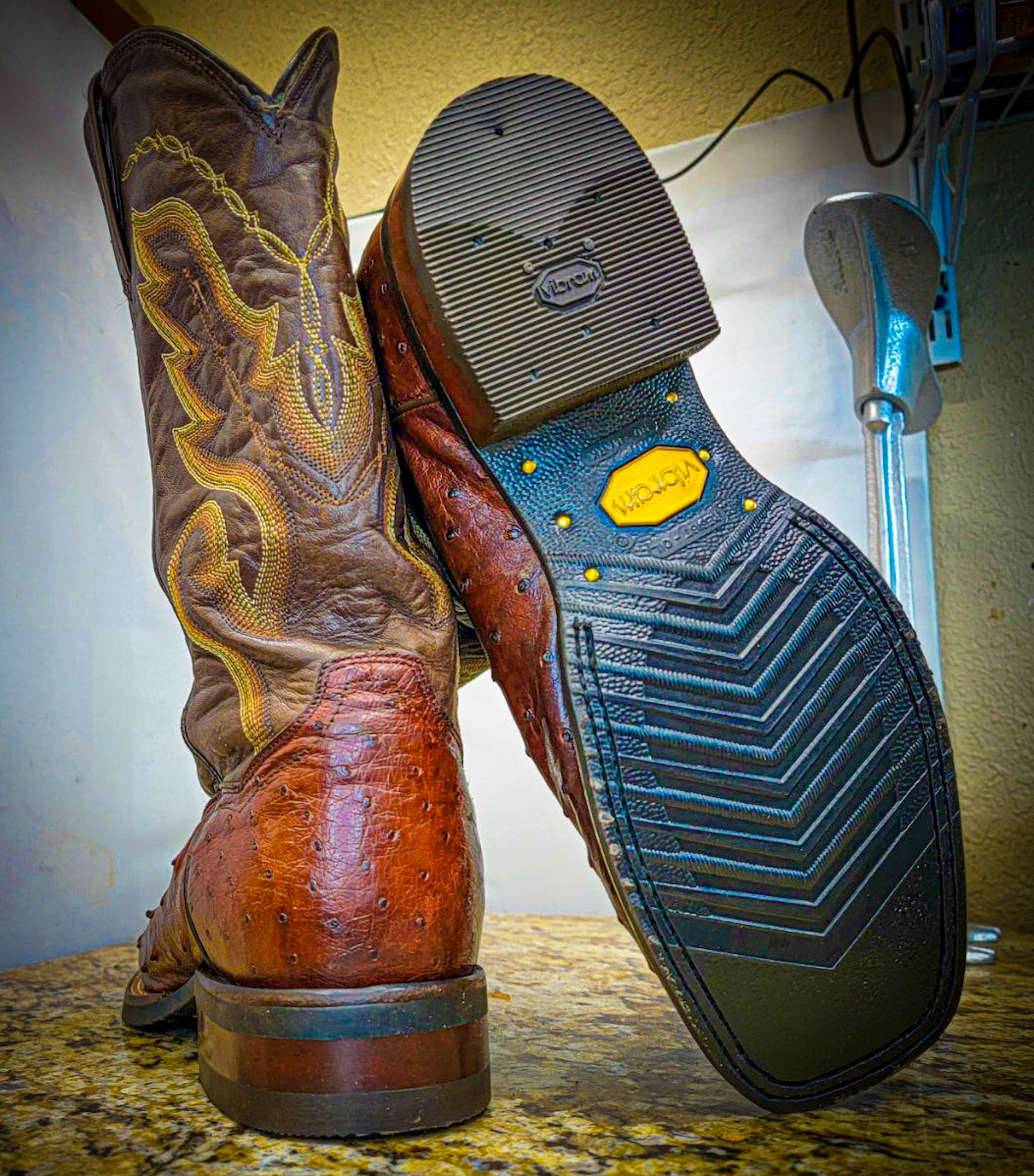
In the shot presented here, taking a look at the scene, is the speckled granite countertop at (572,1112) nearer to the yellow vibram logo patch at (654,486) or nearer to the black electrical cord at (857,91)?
the yellow vibram logo patch at (654,486)

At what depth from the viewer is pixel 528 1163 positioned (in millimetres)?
440

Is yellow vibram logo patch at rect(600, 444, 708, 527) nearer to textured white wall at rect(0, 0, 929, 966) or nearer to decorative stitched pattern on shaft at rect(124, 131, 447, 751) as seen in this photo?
decorative stitched pattern on shaft at rect(124, 131, 447, 751)

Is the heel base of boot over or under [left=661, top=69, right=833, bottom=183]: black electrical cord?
under

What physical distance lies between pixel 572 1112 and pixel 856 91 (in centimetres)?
121

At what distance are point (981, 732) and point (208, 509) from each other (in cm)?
95

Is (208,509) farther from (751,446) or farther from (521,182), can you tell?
(751,446)

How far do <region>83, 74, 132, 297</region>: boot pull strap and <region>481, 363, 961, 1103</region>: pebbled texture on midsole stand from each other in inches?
11.8

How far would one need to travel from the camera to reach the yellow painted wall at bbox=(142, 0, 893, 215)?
134 cm

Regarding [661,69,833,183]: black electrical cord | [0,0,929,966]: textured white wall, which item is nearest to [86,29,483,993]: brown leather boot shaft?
[0,0,929,966]: textured white wall

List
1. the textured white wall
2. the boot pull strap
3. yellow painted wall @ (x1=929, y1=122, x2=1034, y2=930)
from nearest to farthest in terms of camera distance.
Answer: the boot pull strap < the textured white wall < yellow painted wall @ (x1=929, y1=122, x2=1034, y2=930)

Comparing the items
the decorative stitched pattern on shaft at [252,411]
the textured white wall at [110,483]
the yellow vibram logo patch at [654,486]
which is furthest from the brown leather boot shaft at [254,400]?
the textured white wall at [110,483]

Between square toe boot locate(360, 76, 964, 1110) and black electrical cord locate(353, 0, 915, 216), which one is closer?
square toe boot locate(360, 76, 964, 1110)

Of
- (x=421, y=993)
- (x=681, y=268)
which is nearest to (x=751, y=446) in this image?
(x=681, y=268)

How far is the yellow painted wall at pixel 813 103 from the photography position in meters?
1.18
